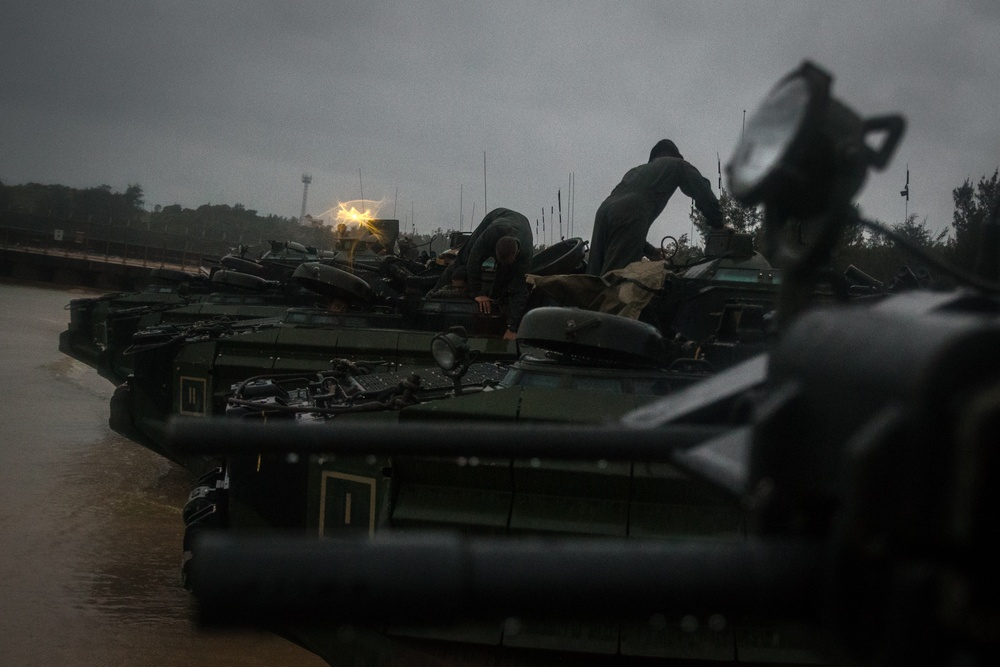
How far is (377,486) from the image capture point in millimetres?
4535

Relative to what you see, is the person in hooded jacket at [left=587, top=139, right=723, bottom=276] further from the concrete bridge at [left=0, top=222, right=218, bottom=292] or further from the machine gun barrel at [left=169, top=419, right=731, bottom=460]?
the concrete bridge at [left=0, top=222, right=218, bottom=292]

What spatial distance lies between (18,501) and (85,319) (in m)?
8.31

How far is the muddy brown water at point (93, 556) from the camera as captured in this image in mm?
6867

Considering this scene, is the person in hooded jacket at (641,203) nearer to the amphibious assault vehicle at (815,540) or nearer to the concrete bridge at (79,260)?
the amphibious assault vehicle at (815,540)

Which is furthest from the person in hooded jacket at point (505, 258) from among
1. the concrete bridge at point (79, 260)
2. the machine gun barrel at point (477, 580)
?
the concrete bridge at point (79, 260)

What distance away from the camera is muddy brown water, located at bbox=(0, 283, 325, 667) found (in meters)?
6.87

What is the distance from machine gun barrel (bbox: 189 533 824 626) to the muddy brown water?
962 mm

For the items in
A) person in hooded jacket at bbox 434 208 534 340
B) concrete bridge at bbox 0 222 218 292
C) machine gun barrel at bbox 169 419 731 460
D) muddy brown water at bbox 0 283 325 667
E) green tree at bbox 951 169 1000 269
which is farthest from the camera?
concrete bridge at bbox 0 222 218 292

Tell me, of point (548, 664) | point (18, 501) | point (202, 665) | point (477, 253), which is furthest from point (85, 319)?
point (548, 664)

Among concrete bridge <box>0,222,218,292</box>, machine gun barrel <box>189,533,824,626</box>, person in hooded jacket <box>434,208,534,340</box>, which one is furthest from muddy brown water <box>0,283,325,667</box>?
concrete bridge <box>0,222,218,292</box>

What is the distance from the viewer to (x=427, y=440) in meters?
1.50

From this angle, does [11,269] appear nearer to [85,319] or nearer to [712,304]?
[85,319]

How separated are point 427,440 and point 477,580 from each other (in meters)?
0.57

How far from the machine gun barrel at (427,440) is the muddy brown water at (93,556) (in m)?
0.50
